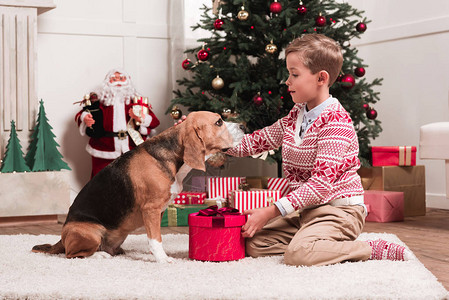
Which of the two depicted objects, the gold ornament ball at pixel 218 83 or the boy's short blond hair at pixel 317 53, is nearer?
the boy's short blond hair at pixel 317 53

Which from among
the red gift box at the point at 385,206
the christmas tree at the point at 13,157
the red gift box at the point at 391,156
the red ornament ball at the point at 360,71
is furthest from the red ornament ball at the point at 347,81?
the christmas tree at the point at 13,157

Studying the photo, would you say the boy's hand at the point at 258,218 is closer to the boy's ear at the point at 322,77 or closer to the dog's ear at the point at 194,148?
the dog's ear at the point at 194,148

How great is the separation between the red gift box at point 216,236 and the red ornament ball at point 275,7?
6.38 feet

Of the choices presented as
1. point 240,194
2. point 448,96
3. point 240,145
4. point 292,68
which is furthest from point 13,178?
point 448,96

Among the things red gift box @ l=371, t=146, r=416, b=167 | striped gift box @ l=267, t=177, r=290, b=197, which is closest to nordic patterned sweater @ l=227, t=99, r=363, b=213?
striped gift box @ l=267, t=177, r=290, b=197

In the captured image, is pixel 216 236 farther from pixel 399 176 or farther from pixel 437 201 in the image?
pixel 437 201

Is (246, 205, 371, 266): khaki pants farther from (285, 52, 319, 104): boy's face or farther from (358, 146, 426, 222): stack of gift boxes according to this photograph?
(358, 146, 426, 222): stack of gift boxes

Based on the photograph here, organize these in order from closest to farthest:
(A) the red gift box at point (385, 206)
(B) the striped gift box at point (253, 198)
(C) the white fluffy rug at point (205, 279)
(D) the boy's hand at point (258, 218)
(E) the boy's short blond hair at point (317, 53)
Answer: (C) the white fluffy rug at point (205, 279) → (D) the boy's hand at point (258, 218) → (E) the boy's short blond hair at point (317, 53) → (B) the striped gift box at point (253, 198) → (A) the red gift box at point (385, 206)

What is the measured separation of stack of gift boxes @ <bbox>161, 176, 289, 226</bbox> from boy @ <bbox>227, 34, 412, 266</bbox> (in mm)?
1055

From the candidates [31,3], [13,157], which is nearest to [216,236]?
[13,157]

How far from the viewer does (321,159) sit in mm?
2281

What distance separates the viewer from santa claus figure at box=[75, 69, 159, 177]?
14.4ft

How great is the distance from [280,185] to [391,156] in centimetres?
89

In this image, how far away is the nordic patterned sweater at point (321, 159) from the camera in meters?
2.28
